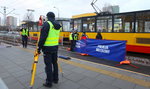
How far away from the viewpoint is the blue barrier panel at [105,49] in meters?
6.05

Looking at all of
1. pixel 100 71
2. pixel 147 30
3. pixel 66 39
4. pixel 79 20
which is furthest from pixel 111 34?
pixel 66 39

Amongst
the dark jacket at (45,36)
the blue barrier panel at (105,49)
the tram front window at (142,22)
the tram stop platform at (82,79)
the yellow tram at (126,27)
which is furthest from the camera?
the yellow tram at (126,27)

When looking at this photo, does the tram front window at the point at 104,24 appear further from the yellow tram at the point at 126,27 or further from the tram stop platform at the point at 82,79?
the tram stop platform at the point at 82,79

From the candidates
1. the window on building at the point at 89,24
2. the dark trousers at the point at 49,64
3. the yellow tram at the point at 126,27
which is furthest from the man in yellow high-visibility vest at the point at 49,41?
the window on building at the point at 89,24

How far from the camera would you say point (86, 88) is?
3.39 meters

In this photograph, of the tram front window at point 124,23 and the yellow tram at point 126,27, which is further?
the tram front window at point 124,23

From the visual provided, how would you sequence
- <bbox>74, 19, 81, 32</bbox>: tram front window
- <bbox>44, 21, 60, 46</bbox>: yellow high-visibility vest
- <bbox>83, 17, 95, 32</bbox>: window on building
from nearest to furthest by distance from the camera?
<bbox>44, 21, 60, 46</bbox>: yellow high-visibility vest, <bbox>83, 17, 95, 32</bbox>: window on building, <bbox>74, 19, 81, 32</bbox>: tram front window

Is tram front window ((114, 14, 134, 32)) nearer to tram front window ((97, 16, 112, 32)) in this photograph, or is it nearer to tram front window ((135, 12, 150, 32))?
tram front window ((135, 12, 150, 32))

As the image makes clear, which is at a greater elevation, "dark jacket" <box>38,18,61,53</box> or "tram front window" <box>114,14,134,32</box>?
"tram front window" <box>114,14,134,32</box>

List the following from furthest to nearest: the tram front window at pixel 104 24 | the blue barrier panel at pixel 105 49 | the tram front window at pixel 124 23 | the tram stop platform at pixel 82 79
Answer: the tram front window at pixel 104 24
the tram front window at pixel 124 23
the blue barrier panel at pixel 105 49
the tram stop platform at pixel 82 79

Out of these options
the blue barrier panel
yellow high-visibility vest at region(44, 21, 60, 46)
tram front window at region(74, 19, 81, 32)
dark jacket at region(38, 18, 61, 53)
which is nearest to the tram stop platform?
dark jacket at region(38, 18, 61, 53)

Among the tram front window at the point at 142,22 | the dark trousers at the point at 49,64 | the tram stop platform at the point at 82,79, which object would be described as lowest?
the tram stop platform at the point at 82,79

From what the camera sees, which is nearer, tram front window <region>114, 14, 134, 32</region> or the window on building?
tram front window <region>114, 14, 134, 32</region>

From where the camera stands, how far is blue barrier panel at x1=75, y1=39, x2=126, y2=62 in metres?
6.05
